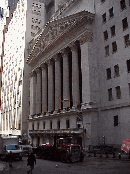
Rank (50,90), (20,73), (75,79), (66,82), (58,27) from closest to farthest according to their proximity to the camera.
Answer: (75,79)
(66,82)
(58,27)
(50,90)
(20,73)

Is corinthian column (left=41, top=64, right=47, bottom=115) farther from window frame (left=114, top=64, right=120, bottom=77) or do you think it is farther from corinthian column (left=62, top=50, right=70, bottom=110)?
window frame (left=114, top=64, right=120, bottom=77)

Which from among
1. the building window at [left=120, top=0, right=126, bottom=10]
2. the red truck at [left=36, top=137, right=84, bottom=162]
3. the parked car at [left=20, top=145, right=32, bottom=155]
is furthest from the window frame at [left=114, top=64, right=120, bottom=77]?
the parked car at [left=20, top=145, right=32, bottom=155]

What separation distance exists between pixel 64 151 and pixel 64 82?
2322 cm

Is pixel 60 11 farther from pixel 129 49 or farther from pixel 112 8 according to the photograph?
pixel 129 49

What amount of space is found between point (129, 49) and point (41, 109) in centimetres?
3229

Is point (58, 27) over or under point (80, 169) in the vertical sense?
over

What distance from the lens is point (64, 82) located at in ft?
150

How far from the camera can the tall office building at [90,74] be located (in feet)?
113

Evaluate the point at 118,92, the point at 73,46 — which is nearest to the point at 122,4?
the point at 73,46

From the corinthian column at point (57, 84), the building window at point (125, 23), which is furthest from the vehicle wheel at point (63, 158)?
the corinthian column at point (57, 84)

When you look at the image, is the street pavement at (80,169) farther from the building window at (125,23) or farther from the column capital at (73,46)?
the column capital at (73,46)

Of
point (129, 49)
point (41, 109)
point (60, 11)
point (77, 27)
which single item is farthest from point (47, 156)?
point (60, 11)

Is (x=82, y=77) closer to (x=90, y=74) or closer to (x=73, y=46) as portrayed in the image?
(x=90, y=74)

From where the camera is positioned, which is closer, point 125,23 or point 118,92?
point 118,92
